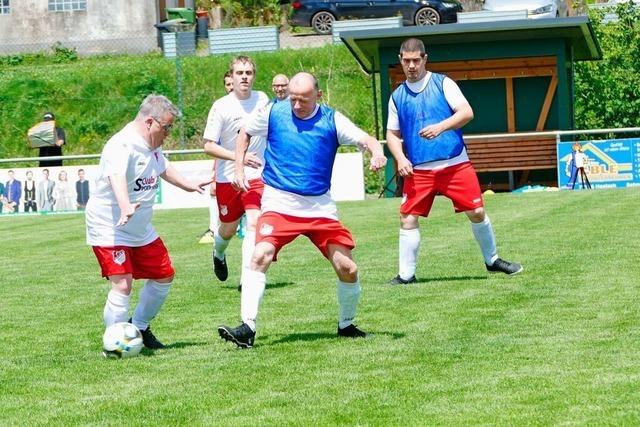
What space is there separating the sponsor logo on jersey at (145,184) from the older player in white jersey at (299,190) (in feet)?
2.43

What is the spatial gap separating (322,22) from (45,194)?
17.5m

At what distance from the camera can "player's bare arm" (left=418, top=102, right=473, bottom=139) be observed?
1092 cm

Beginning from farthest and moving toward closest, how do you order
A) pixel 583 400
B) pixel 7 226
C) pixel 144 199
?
pixel 7 226
pixel 144 199
pixel 583 400

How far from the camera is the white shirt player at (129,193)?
8.74 m

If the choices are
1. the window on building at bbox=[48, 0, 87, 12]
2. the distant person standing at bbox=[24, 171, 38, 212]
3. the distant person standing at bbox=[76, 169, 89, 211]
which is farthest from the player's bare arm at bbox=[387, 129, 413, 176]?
the window on building at bbox=[48, 0, 87, 12]

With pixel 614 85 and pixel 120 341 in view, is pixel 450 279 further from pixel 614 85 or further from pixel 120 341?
pixel 614 85

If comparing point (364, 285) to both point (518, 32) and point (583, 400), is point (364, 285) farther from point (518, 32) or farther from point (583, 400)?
point (518, 32)

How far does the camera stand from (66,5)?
4425cm

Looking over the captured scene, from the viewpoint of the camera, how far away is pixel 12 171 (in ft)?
93.4

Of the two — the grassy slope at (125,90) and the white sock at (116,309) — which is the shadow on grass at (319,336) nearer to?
the white sock at (116,309)

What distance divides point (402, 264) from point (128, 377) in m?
4.82

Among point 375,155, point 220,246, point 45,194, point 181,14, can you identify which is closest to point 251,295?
point 375,155

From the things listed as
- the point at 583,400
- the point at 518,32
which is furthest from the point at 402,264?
the point at 518,32

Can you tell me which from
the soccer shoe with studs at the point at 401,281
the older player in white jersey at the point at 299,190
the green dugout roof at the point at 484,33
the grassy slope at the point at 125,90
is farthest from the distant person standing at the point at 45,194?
the older player in white jersey at the point at 299,190
